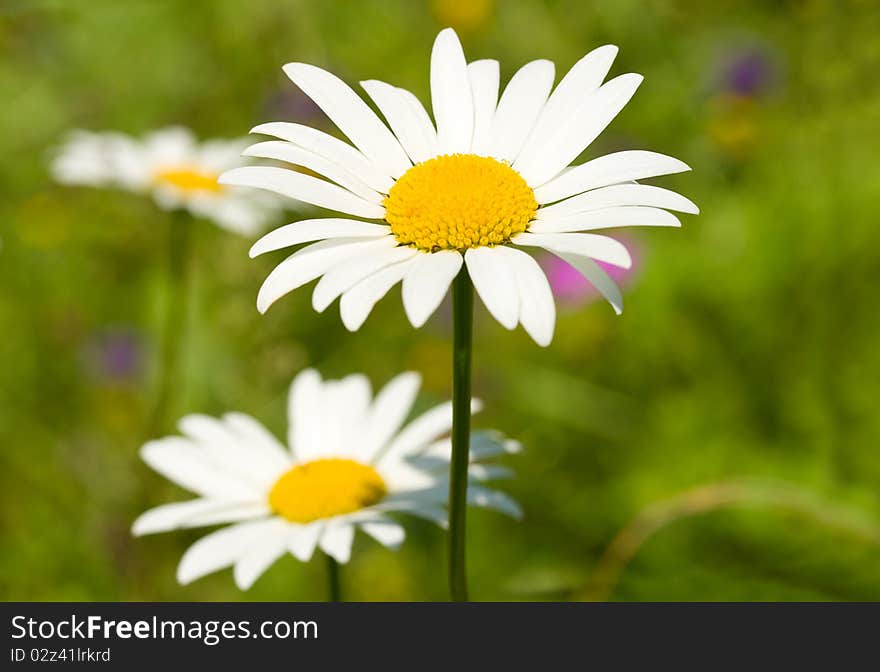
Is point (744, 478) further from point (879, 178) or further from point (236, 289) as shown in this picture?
point (236, 289)

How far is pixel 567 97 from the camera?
1.27 metres

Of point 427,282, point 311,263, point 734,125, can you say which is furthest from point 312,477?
point 734,125

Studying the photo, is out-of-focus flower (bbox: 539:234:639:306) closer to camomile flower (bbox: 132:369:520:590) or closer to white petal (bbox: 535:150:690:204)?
camomile flower (bbox: 132:369:520:590)

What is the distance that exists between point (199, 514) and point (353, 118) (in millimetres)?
575

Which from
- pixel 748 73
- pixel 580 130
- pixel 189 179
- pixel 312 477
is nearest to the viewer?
pixel 580 130

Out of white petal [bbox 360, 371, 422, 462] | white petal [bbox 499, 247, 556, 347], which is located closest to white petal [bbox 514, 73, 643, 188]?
white petal [bbox 499, 247, 556, 347]

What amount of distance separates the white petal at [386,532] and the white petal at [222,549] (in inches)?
6.4

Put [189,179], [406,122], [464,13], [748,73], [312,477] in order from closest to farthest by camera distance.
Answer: [406,122] → [312,477] → [189,179] → [748,73] → [464,13]

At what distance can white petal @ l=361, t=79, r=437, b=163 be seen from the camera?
133 centimetres

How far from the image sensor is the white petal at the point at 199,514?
4.61 ft

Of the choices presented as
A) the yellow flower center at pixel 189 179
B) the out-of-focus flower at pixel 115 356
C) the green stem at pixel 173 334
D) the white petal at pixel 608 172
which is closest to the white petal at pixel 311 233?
the white petal at pixel 608 172

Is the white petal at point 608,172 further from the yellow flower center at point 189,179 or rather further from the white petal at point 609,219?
the yellow flower center at point 189,179

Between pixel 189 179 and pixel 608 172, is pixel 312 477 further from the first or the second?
pixel 189 179
